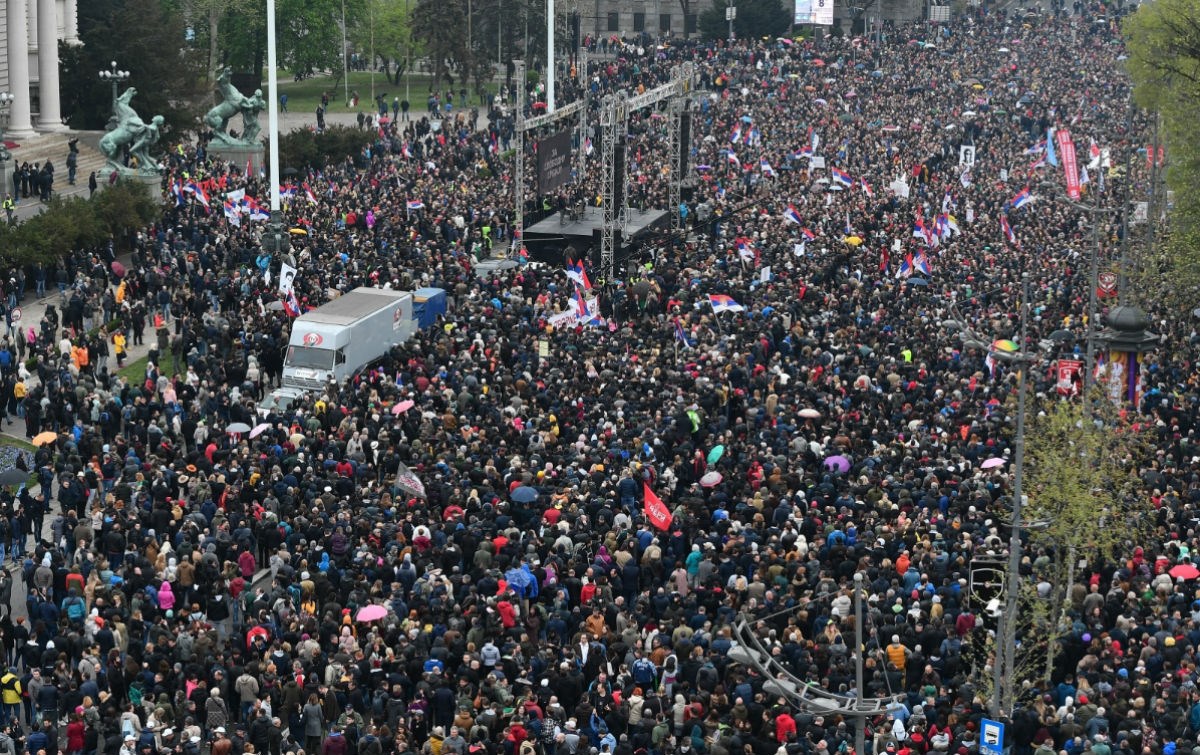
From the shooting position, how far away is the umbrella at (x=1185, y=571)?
33875 millimetres

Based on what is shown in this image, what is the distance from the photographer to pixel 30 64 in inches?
3344

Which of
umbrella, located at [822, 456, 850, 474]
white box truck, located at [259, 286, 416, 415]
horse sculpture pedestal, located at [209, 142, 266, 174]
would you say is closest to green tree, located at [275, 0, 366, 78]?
horse sculpture pedestal, located at [209, 142, 266, 174]

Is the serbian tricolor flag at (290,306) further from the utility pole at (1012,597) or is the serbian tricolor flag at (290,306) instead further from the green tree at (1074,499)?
the utility pole at (1012,597)

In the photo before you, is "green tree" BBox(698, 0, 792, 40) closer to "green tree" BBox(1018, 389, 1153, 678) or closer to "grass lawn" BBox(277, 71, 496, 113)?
"grass lawn" BBox(277, 71, 496, 113)

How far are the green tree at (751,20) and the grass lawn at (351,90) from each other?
18329mm

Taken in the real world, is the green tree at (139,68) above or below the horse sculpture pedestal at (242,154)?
above

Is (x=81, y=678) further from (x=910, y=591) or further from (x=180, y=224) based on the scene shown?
(x=180, y=224)

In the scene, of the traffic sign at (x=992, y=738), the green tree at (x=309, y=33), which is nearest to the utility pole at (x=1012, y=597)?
the traffic sign at (x=992, y=738)

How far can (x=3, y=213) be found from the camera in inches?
2606

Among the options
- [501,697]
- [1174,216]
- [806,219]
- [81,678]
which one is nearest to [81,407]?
[81,678]

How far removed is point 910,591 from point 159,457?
47.8 feet

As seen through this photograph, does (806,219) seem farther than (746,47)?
No

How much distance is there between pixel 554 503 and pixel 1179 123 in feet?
115

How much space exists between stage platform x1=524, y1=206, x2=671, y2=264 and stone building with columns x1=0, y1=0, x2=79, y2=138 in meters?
23.4
